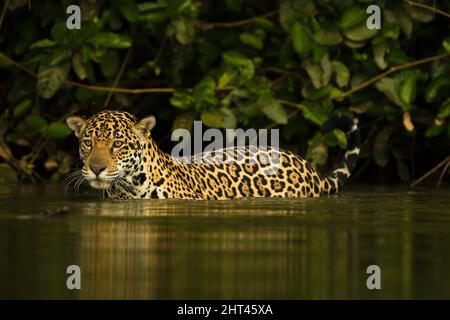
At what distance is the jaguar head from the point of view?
1189 centimetres

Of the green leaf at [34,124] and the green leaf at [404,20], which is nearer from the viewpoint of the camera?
the green leaf at [404,20]

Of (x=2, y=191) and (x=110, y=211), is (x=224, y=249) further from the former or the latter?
(x=2, y=191)

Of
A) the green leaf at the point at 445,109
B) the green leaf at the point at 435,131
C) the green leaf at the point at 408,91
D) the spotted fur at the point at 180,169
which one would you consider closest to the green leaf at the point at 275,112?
the spotted fur at the point at 180,169

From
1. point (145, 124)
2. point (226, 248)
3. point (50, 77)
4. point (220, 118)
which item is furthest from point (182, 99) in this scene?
point (226, 248)

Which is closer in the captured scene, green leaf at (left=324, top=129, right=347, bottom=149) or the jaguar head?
the jaguar head

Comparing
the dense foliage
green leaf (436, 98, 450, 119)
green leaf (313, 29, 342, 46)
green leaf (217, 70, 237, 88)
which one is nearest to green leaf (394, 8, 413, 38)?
the dense foliage

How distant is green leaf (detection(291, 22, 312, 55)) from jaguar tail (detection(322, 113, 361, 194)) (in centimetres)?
81

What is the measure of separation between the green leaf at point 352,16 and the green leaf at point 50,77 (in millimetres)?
2911

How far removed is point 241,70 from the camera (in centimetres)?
1431

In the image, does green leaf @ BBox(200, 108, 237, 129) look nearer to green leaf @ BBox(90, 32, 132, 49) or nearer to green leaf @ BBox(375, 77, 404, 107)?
green leaf @ BBox(90, 32, 132, 49)

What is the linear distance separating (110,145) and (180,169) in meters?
0.87

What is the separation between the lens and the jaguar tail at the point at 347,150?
45.9 feet

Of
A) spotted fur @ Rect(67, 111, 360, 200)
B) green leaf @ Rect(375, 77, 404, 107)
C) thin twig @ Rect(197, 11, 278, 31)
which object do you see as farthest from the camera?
thin twig @ Rect(197, 11, 278, 31)

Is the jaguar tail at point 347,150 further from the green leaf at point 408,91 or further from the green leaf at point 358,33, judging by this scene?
the green leaf at point 358,33
